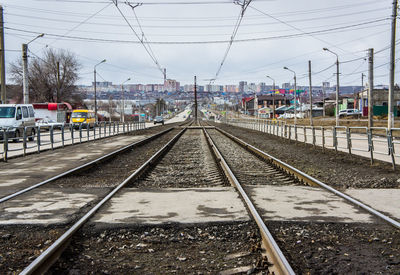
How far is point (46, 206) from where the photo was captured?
725 centimetres

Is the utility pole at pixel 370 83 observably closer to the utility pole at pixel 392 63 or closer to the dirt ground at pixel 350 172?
the utility pole at pixel 392 63

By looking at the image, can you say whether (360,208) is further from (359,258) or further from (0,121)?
(0,121)

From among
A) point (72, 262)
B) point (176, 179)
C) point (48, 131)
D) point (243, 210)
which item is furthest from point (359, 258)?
point (48, 131)

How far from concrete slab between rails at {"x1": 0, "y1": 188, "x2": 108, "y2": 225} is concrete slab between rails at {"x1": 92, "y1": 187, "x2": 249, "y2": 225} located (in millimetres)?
532

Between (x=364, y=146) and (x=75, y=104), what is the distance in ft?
228

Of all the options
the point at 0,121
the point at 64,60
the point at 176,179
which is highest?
the point at 64,60

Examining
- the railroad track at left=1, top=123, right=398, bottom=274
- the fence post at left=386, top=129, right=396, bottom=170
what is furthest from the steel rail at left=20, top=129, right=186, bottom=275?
the fence post at left=386, top=129, right=396, bottom=170

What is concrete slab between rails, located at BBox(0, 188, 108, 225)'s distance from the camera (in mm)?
6285

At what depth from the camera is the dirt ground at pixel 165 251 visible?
14.4ft

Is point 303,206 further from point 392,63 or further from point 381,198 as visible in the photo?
point 392,63

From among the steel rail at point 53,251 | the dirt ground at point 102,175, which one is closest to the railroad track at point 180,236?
the steel rail at point 53,251

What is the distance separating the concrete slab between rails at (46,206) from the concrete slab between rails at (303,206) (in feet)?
10.3

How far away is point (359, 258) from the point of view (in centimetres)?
465

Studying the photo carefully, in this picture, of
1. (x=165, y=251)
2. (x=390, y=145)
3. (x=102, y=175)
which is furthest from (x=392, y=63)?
(x=165, y=251)
